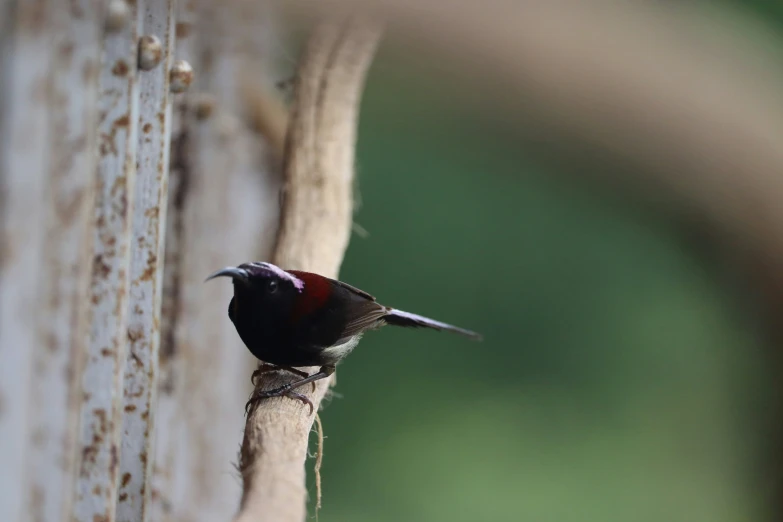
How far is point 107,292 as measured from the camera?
1598 millimetres

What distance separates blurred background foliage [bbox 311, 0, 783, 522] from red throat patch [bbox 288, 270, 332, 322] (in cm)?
195

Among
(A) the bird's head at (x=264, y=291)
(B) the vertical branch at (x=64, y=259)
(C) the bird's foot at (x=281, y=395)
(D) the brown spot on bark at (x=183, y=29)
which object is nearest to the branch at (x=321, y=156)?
(C) the bird's foot at (x=281, y=395)

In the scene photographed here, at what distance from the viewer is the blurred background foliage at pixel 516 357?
4535mm

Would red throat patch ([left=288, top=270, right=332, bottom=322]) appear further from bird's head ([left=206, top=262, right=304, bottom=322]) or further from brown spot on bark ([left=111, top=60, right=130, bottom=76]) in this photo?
brown spot on bark ([left=111, top=60, right=130, bottom=76])

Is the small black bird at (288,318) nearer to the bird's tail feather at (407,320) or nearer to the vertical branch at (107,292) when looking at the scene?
the bird's tail feather at (407,320)

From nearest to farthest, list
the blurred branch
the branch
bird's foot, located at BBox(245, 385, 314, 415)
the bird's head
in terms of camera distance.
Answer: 1. the blurred branch
2. bird's foot, located at BBox(245, 385, 314, 415)
3. the bird's head
4. the branch

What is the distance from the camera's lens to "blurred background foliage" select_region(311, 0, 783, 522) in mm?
Result: 4535

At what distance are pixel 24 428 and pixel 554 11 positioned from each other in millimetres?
1271

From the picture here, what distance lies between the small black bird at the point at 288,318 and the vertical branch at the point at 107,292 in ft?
1.85

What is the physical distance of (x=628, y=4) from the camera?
794 millimetres

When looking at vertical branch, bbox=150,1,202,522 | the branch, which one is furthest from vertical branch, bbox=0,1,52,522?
vertical branch, bbox=150,1,202,522

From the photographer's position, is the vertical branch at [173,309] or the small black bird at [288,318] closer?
the small black bird at [288,318]

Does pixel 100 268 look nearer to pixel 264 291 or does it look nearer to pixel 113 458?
pixel 113 458

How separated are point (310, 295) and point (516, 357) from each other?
271 cm
